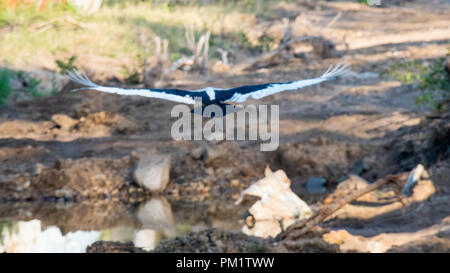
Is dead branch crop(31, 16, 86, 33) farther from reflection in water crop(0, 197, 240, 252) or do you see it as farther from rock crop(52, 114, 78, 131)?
reflection in water crop(0, 197, 240, 252)

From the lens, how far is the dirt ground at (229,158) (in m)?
6.09

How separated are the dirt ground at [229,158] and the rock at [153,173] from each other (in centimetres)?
12

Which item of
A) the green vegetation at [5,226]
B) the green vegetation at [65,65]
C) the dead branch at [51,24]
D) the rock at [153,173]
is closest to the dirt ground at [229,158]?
the rock at [153,173]

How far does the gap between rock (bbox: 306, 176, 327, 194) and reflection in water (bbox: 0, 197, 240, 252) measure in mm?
1459

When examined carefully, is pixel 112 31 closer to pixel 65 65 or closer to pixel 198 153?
pixel 65 65

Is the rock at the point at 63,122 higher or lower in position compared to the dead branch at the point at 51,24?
lower

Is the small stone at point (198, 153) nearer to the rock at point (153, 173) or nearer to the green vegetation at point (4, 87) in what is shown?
the rock at point (153, 173)

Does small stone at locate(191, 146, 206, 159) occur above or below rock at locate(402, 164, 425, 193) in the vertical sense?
above

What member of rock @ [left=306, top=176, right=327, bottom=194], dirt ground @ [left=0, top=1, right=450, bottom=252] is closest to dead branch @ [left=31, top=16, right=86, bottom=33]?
dirt ground @ [left=0, top=1, right=450, bottom=252]

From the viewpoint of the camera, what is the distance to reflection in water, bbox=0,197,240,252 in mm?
6786

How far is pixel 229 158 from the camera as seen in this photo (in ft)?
29.5

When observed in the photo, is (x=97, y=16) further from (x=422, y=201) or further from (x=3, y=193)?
(x=422, y=201)

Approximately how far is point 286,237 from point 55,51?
9.09m

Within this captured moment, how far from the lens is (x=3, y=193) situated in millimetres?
8141
